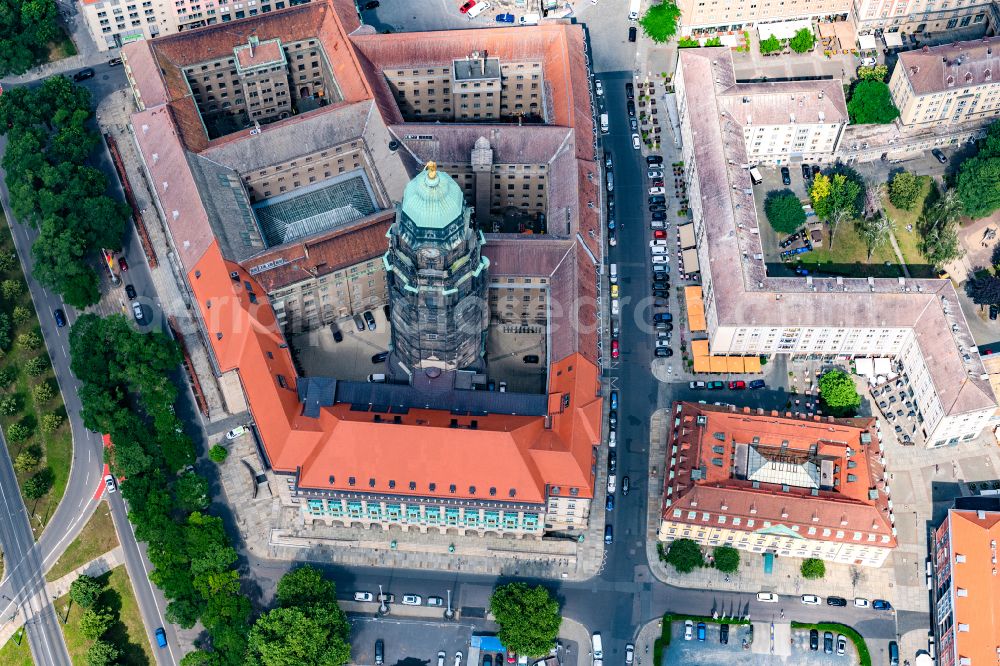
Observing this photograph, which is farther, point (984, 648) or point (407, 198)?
point (984, 648)

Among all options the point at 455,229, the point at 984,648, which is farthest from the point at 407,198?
the point at 984,648

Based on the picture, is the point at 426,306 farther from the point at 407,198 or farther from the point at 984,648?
the point at 984,648

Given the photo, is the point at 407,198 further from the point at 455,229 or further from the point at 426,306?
the point at 426,306

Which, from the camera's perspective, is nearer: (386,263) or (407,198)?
(407,198)

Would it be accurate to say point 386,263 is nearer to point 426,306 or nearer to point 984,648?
point 426,306

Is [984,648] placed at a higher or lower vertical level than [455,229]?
lower
